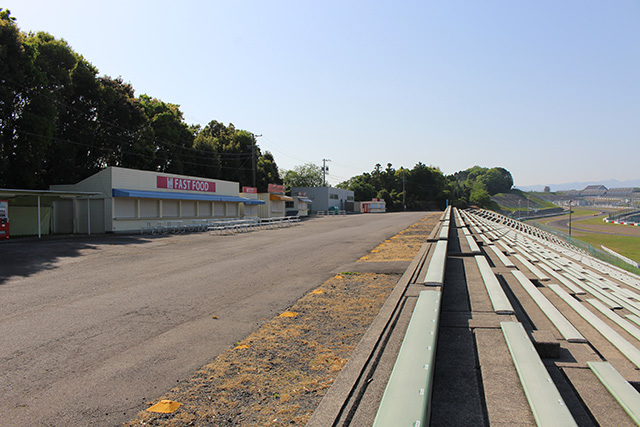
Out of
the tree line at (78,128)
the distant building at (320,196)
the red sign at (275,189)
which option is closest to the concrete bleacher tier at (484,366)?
the tree line at (78,128)

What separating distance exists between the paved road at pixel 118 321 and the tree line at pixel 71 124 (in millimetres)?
15549

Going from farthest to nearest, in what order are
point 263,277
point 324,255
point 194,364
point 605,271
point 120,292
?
point 324,255 < point 605,271 < point 263,277 < point 120,292 < point 194,364

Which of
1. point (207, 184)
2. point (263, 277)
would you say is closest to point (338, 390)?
point (263, 277)

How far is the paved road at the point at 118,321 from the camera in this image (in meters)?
3.21

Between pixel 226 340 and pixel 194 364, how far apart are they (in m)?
0.70

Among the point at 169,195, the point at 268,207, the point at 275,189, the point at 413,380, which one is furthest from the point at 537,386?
the point at 275,189

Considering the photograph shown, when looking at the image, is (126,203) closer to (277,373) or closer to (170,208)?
Answer: (170,208)

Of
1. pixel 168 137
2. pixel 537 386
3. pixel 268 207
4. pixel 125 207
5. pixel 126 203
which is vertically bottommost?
pixel 537 386

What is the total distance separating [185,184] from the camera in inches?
1161

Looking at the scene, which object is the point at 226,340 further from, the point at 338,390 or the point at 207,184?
the point at 207,184

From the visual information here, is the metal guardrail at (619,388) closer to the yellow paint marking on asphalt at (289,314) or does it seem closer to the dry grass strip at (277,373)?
the dry grass strip at (277,373)

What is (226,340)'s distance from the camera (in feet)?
14.7

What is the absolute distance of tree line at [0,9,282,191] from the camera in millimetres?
22875

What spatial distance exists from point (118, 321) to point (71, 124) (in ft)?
102
